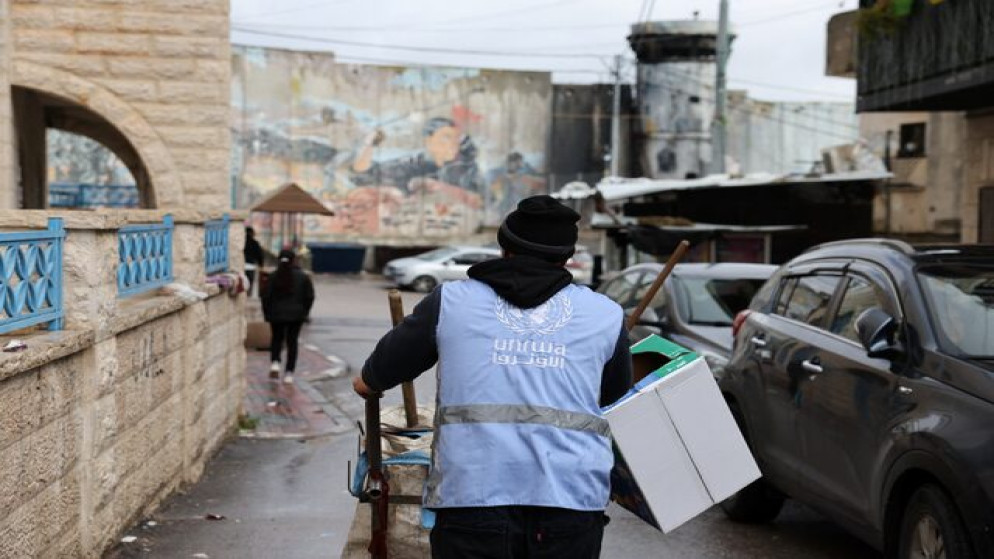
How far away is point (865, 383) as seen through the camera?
6410mm

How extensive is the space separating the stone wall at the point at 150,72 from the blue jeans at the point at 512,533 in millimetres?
8930

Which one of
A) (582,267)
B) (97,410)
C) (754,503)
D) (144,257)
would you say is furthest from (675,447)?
(582,267)

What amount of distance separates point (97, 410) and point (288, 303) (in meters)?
8.83

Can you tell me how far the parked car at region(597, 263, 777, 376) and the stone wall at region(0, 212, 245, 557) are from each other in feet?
13.5

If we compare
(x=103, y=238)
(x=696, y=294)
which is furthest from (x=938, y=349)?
(x=696, y=294)

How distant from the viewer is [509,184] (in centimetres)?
4972

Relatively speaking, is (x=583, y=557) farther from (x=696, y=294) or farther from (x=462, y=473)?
(x=696, y=294)

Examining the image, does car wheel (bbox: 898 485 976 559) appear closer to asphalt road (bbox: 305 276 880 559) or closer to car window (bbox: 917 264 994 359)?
car window (bbox: 917 264 994 359)

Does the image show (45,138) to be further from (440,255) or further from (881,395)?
(440,255)

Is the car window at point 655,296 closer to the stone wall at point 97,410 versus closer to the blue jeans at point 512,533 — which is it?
the stone wall at point 97,410

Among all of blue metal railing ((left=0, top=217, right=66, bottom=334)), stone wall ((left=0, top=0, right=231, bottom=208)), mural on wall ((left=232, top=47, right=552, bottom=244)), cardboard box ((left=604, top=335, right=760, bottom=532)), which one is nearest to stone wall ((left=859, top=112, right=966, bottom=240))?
stone wall ((left=0, top=0, right=231, bottom=208))

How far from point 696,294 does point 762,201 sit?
1712 cm

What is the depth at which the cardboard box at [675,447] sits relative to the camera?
13.8 ft

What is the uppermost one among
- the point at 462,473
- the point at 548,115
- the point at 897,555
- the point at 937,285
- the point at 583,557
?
the point at 548,115
